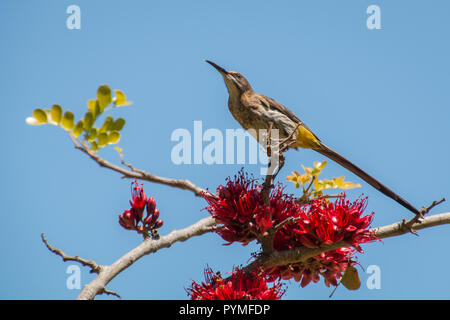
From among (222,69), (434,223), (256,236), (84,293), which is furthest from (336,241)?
(222,69)

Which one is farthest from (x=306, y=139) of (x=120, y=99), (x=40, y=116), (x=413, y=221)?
(x=40, y=116)

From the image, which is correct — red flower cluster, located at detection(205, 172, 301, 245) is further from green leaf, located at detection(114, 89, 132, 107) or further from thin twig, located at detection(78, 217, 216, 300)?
green leaf, located at detection(114, 89, 132, 107)

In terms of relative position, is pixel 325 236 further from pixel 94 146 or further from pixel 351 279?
pixel 94 146

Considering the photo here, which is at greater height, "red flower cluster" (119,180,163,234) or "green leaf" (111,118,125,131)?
"green leaf" (111,118,125,131)

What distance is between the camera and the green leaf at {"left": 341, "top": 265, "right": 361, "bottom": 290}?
3.18 m

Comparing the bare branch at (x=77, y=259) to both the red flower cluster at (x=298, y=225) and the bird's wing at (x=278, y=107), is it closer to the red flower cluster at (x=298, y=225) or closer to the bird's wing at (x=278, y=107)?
the red flower cluster at (x=298, y=225)

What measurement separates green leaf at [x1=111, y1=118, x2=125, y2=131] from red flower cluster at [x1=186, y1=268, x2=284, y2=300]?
3.41 feet

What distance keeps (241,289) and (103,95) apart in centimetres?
128

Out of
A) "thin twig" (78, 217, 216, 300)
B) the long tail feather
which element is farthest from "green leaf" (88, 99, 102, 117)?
the long tail feather

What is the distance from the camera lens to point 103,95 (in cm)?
253
